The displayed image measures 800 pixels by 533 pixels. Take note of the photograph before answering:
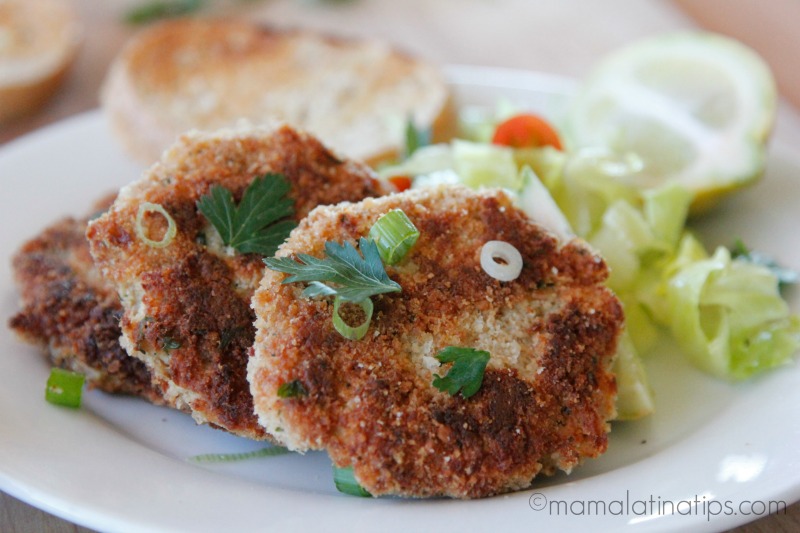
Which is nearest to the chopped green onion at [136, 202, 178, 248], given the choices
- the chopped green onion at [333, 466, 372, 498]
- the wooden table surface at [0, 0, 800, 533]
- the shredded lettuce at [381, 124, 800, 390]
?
the chopped green onion at [333, 466, 372, 498]

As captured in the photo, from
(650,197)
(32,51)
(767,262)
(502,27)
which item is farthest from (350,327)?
(502,27)

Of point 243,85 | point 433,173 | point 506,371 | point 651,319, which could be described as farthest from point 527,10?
point 506,371

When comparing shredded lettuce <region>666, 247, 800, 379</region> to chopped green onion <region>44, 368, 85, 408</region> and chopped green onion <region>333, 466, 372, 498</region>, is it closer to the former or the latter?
chopped green onion <region>333, 466, 372, 498</region>

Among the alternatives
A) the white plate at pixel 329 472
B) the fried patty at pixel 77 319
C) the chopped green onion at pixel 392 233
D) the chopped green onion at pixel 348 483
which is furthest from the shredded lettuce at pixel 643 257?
the fried patty at pixel 77 319

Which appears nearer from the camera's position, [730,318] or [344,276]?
[344,276]

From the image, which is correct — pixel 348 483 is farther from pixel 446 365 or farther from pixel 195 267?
pixel 195 267

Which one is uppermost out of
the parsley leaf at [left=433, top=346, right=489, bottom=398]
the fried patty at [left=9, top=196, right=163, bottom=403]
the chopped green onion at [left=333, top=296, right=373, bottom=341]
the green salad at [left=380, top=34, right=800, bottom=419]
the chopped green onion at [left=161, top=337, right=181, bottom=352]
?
the chopped green onion at [left=333, top=296, right=373, bottom=341]

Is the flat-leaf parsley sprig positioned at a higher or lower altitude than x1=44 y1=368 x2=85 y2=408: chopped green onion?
higher
